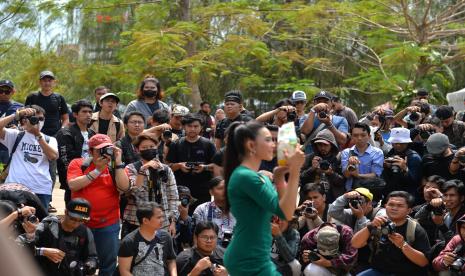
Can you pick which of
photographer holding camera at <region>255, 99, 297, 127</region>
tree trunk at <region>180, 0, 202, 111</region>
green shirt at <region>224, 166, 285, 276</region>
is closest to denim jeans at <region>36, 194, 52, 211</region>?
photographer holding camera at <region>255, 99, 297, 127</region>

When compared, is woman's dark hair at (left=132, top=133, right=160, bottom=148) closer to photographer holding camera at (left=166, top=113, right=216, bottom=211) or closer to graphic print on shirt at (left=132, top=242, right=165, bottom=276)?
photographer holding camera at (left=166, top=113, right=216, bottom=211)

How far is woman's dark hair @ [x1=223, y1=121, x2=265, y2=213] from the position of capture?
12.8 feet

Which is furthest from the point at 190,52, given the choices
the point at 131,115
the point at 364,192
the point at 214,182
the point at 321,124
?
the point at 364,192

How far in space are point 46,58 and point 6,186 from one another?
12.3 meters

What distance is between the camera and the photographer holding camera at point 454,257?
650cm

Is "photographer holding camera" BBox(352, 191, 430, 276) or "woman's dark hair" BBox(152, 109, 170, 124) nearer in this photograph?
"photographer holding camera" BBox(352, 191, 430, 276)

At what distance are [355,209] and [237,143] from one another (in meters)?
3.69

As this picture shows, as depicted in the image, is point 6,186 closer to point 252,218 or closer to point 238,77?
point 252,218

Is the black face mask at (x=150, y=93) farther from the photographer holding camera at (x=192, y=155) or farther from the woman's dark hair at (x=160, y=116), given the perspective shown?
the photographer holding camera at (x=192, y=155)

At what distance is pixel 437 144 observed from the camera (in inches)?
311

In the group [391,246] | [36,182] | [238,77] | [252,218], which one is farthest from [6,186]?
[238,77]

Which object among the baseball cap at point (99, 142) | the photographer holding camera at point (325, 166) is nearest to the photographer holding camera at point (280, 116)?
the photographer holding camera at point (325, 166)

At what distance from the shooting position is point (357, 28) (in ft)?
66.4

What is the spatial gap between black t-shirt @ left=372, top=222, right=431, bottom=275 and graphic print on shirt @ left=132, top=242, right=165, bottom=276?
1.99m
